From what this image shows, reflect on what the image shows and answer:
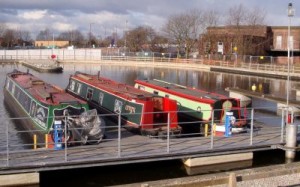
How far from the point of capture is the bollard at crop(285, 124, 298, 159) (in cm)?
1616

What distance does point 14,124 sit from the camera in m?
24.0

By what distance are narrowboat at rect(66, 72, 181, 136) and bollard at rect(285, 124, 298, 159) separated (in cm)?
435

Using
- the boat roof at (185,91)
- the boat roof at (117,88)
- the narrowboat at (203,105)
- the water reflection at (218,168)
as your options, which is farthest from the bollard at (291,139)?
the boat roof at (117,88)

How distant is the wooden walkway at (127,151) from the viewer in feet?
44.8

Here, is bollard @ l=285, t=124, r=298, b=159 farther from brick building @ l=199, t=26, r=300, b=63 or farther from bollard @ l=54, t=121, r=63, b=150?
brick building @ l=199, t=26, r=300, b=63

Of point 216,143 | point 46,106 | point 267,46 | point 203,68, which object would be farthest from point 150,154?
point 267,46

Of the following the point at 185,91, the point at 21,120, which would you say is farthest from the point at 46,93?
the point at 185,91

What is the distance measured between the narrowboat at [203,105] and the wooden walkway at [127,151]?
1.18 m

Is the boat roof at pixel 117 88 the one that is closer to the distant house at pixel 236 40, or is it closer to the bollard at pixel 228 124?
the bollard at pixel 228 124

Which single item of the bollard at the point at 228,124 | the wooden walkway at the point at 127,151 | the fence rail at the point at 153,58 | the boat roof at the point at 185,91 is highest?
the fence rail at the point at 153,58

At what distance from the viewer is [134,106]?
1880 cm

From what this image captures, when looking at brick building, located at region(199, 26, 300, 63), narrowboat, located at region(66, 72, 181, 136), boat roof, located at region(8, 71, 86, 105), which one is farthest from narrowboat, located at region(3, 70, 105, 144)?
brick building, located at region(199, 26, 300, 63)

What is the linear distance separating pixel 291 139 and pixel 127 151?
6166 mm

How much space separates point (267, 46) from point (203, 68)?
22523 mm
